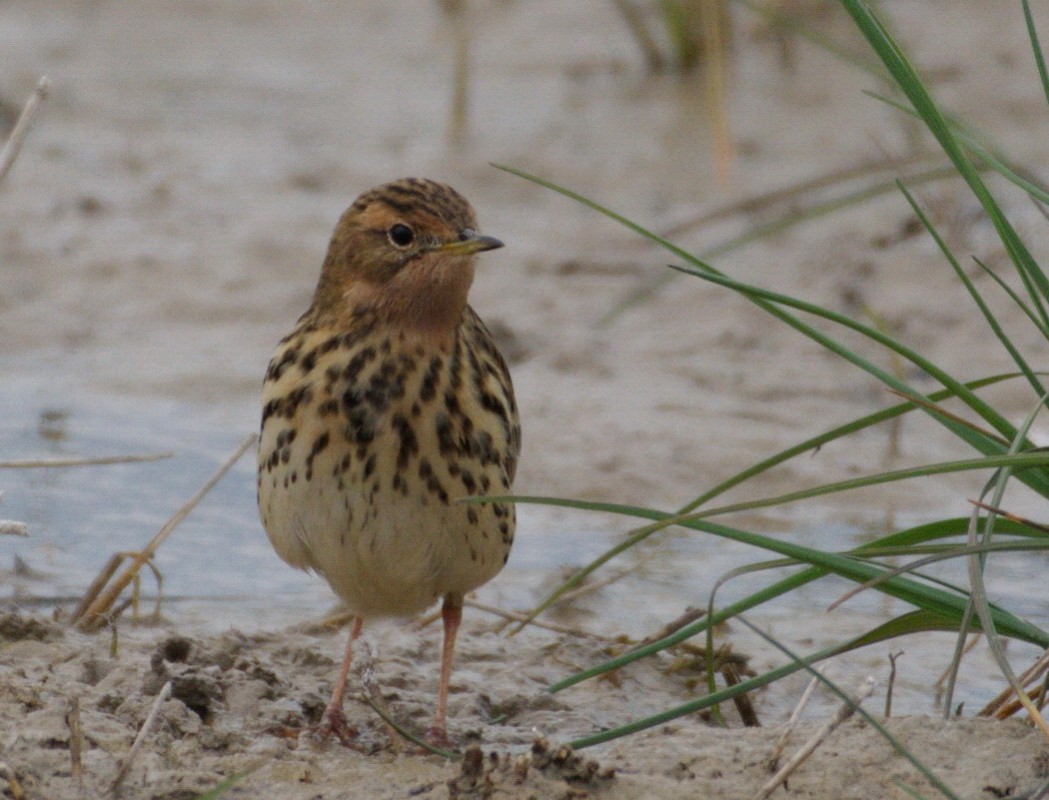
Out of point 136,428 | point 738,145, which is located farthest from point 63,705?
point 738,145

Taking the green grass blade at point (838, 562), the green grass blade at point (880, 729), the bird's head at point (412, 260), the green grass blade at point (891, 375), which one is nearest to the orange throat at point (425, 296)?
the bird's head at point (412, 260)

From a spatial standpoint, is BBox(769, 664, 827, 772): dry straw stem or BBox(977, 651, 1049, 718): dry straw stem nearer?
BBox(769, 664, 827, 772): dry straw stem

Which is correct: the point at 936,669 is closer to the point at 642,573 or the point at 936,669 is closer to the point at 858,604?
the point at 858,604

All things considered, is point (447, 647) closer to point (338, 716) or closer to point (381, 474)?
point (338, 716)

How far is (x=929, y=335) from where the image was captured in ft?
28.7

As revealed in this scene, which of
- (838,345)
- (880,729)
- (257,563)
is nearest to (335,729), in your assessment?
(838,345)

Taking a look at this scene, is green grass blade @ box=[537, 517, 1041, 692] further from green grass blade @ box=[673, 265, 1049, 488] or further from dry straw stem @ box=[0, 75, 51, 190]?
dry straw stem @ box=[0, 75, 51, 190]

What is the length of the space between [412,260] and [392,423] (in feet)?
1.50

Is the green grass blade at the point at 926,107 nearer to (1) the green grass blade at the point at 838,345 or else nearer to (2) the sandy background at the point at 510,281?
(1) the green grass blade at the point at 838,345

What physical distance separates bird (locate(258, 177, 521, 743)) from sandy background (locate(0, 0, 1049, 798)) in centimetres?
47

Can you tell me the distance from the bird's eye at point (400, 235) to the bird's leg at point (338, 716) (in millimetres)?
1193

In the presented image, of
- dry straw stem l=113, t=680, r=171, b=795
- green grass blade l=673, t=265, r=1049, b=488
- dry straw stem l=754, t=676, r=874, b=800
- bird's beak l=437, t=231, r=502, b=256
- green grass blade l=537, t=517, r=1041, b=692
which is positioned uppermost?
bird's beak l=437, t=231, r=502, b=256

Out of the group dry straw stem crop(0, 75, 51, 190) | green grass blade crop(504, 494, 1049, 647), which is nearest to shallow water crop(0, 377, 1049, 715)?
green grass blade crop(504, 494, 1049, 647)

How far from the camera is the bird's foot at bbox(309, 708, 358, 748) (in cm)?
484
